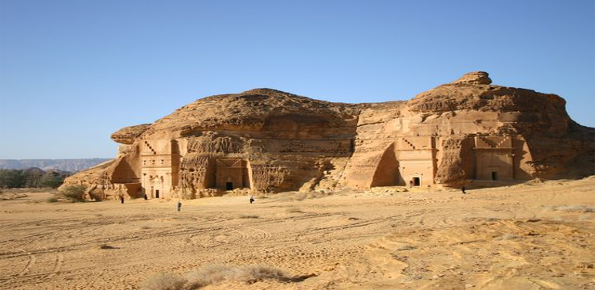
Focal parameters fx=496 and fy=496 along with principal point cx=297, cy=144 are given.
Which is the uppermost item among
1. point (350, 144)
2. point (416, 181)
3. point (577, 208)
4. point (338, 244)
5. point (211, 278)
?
point (350, 144)

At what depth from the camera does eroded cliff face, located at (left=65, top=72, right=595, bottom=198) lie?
31.0 metres

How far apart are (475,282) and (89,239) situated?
49.4 ft

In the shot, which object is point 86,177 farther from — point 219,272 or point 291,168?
point 219,272

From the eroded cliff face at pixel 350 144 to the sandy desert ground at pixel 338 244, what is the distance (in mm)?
3067


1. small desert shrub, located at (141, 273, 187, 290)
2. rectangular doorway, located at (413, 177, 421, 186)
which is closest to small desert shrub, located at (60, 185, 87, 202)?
rectangular doorway, located at (413, 177, 421, 186)

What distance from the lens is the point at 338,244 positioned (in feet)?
52.6

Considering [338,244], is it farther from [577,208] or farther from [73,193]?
[73,193]

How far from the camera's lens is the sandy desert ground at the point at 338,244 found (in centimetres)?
1044

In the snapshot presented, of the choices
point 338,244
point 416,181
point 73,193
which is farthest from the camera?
point 73,193

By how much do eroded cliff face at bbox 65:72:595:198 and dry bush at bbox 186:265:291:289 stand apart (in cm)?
2136

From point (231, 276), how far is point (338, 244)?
5961 mm

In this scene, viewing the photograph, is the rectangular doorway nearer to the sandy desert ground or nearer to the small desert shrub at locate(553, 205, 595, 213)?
the sandy desert ground

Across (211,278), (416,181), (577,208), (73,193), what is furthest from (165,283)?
(73,193)

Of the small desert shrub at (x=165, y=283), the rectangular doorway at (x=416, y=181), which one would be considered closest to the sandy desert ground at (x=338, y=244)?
the small desert shrub at (x=165, y=283)
